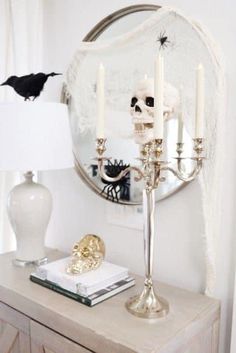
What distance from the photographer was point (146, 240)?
3.05 feet

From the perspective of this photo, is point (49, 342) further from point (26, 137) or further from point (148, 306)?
point (26, 137)

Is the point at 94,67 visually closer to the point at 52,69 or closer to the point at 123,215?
the point at 52,69

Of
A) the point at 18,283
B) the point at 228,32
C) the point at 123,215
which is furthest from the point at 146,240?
the point at 228,32

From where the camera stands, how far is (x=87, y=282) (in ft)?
3.34

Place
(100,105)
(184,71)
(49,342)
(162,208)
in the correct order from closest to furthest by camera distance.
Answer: (100,105)
(49,342)
(184,71)
(162,208)

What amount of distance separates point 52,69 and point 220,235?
1.10m

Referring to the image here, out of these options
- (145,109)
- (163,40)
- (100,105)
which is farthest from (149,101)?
(163,40)

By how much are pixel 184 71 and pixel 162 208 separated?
49 centimetres

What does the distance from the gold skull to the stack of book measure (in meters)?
0.02

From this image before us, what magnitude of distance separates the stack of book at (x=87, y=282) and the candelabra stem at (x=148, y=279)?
111 mm

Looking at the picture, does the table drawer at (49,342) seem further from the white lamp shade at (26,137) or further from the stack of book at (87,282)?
the white lamp shade at (26,137)

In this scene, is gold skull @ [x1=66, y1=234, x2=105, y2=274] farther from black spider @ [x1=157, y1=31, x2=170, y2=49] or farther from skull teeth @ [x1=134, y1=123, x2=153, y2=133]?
black spider @ [x1=157, y1=31, x2=170, y2=49]

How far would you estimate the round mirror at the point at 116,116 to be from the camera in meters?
1.17

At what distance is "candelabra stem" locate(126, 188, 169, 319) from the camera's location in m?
0.92
